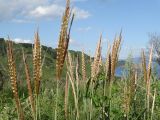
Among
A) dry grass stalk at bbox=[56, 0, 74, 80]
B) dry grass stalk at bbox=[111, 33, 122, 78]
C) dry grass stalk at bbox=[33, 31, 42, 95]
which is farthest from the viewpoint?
dry grass stalk at bbox=[111, 33, 122, 78]

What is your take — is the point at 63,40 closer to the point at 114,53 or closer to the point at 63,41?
the point at 63,41

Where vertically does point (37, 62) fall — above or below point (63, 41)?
below

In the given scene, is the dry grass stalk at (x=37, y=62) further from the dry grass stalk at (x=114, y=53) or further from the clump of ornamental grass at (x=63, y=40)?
the dry grass stalk at (x=114, y=53)

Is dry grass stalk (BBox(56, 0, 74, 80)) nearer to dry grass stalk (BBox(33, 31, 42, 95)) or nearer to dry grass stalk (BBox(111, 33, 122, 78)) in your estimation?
dry grass stalk (BBox(33, 31, 42, 95))

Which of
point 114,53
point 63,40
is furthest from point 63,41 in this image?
point 114,53

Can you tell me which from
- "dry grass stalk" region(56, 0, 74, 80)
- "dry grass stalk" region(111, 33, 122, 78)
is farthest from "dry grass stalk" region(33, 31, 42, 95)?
"dry grass stalk" region(111, 33, 122, 78)

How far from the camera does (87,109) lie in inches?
151

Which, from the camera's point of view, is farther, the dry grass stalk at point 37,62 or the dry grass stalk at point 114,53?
the dry grass stalk at point 114,53

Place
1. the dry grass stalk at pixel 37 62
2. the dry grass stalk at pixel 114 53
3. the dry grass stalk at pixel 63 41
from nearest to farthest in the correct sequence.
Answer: the dry grass stalk at pixel 63 41 < the dry grass stalk at pixel 37 62 < the dry grass stalk at pixel 114 53

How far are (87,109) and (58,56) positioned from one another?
1.12 metres

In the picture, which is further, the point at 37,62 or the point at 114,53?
the point at 114,53

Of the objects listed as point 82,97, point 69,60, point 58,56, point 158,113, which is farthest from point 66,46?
point 158,113

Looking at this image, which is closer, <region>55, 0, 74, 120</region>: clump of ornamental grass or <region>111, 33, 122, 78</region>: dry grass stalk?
<region>55, 0, 74, 120</region>: clump of ornamental grass

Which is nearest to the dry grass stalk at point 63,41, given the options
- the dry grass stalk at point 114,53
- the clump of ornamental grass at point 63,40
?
the clump of ornamental grass at point 63,40
